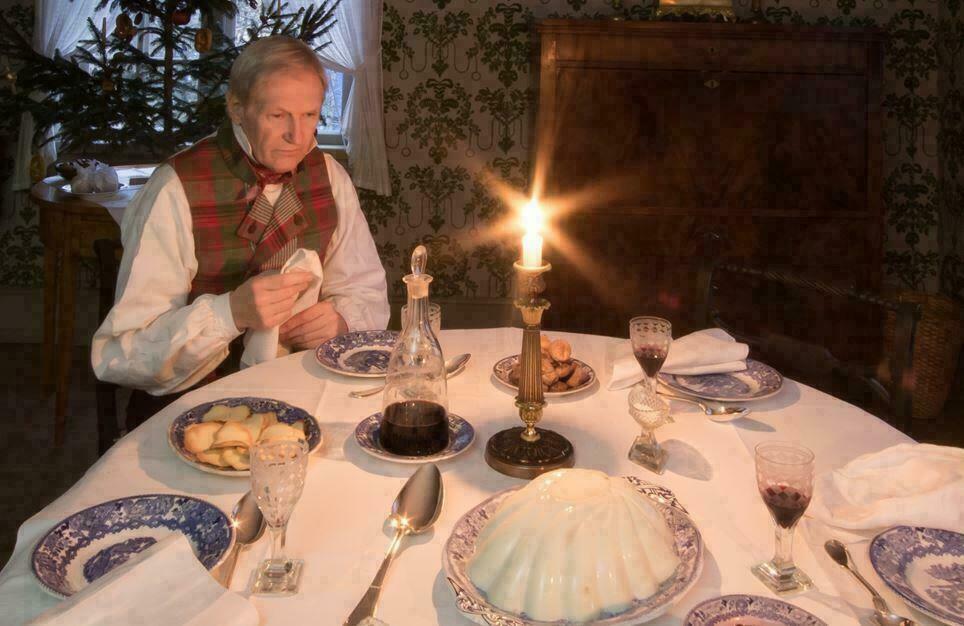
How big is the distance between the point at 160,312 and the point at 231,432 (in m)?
0.78

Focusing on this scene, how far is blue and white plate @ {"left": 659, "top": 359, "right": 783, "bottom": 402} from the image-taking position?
1.76 metres

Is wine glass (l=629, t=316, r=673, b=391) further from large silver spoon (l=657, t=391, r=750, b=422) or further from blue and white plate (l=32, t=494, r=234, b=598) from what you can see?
blue and white plate (l=32, t=494, r=234, b=598)

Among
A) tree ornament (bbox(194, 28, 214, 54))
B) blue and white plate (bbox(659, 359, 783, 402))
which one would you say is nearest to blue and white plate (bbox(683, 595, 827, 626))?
blue and white plate (bbox(659, 359, 783, 402))

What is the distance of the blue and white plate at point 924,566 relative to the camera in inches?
42.9

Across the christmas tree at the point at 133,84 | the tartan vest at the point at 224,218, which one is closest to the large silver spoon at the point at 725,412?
the tartan vest at the point at 224,218

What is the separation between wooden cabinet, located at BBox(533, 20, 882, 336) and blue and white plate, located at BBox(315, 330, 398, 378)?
7.18ft

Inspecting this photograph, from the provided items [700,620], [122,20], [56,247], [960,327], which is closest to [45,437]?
[56,247]

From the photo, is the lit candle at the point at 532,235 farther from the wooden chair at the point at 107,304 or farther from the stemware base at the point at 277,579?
the wooden chair at the point at 107,304

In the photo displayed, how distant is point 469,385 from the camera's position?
6.03 ft

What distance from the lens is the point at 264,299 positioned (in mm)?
2008

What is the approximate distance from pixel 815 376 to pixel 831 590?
0.98 meters

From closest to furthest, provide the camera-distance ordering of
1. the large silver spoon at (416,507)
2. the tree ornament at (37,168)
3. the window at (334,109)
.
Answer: the large silver spoon at (416,507) < the tree ornament at (37,168) < the window at (334,109)

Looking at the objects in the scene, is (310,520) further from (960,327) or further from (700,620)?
(960,327)

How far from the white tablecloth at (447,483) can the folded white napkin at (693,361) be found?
0.04 m
